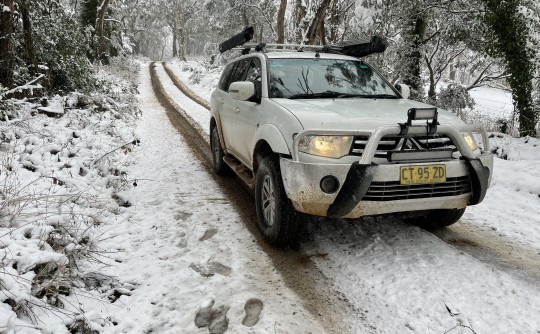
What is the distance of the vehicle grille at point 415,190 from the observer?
3.05 metres

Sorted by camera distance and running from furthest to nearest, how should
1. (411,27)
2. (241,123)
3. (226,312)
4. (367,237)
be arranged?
(411,27)
(241,123)
(367,237)
(226,312)

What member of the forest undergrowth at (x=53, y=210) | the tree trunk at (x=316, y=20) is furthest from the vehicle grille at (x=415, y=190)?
the tree trunk at (x=316, y=20)

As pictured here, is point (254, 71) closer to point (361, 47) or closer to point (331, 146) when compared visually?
point (361, 47)

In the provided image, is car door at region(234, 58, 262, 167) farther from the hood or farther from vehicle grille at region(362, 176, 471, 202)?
vehicle grille at region(362, 176, 471, 202)

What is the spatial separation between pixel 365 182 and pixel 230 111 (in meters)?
2.86

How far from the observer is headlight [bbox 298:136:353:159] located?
3.09 metres

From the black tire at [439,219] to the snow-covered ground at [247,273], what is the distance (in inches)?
9.5

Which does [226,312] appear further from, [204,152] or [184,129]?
[184,129]

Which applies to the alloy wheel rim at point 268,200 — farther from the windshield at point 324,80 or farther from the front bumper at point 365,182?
the windshield at point 324,80

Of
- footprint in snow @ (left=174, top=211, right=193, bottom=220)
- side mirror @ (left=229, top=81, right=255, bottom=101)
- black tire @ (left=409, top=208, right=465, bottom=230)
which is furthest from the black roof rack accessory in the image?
footprint in snow @ (left=174, top=211, right=193, bottom=220)

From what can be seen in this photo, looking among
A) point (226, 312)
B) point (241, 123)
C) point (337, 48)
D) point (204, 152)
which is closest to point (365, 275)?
point (226, 312)

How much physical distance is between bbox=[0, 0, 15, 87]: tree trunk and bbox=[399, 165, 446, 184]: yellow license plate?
7766mm

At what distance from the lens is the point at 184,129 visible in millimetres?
10344

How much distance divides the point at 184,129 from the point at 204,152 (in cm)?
268
